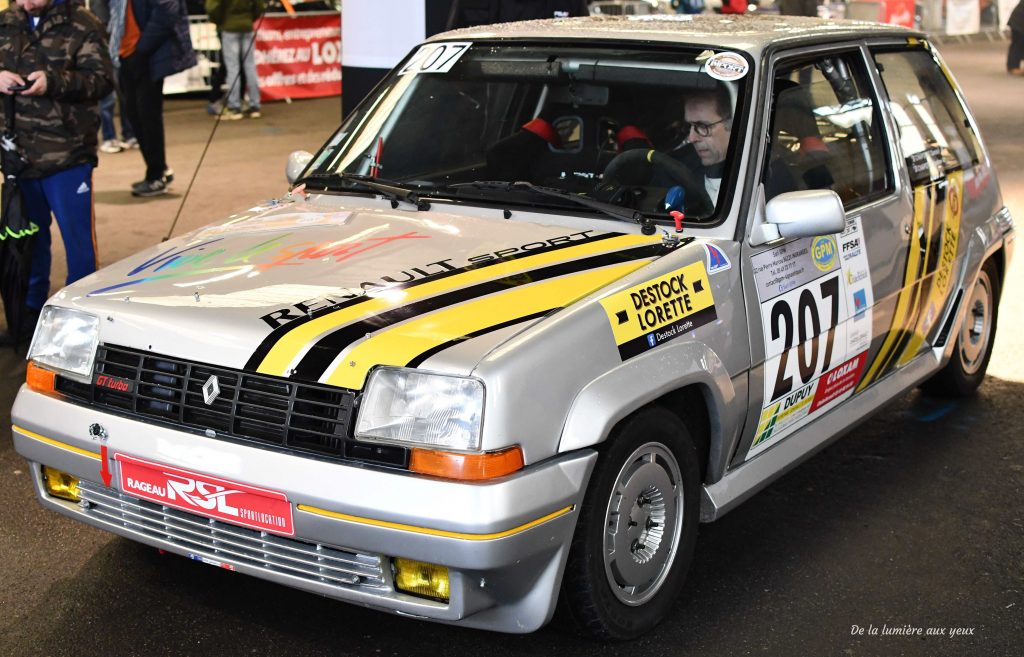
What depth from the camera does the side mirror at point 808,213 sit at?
366 cm

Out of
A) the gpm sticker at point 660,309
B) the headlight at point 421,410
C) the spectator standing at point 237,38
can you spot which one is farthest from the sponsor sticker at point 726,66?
the spectator standing at point 237,38

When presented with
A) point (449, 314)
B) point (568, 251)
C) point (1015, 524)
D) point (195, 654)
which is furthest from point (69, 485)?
point (1015, 524)

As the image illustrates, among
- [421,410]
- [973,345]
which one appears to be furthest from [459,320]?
[973,345]

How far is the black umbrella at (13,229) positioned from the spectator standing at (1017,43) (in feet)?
54.6

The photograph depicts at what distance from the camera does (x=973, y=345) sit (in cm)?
556

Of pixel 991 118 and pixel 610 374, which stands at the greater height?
pixel 610 374

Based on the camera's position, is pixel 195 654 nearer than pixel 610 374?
No

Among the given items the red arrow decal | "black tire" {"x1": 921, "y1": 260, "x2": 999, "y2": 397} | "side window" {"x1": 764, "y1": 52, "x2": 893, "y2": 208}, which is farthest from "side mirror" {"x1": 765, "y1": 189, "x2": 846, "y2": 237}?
the red arrow decal

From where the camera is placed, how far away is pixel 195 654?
3355mm

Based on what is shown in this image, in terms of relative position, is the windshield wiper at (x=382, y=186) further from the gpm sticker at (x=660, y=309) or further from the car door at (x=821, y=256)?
the car door at (x=821, y=256)

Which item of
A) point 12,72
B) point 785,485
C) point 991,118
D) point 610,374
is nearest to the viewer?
point 610,374

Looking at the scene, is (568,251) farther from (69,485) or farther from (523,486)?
(69,485)

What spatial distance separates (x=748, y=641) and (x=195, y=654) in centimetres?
153

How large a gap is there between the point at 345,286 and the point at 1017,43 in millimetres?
18452
